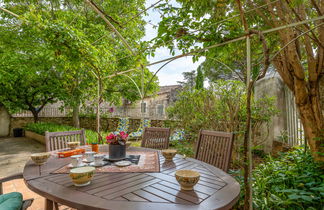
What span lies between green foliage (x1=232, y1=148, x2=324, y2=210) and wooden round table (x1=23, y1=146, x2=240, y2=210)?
95cm

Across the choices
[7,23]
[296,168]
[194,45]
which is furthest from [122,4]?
[296,168]

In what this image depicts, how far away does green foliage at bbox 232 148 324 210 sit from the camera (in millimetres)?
1763

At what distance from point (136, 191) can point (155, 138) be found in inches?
65.1

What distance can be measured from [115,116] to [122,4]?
233 inches

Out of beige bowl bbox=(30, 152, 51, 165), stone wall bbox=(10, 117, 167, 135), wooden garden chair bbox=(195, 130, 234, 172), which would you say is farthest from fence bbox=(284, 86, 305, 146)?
stone wall bbox=(10, 117, 167, 135)

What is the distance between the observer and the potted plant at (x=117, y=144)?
5.60ft

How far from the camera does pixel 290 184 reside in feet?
7.04

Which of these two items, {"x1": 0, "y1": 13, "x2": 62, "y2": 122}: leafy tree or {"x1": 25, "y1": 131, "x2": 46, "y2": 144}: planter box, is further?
{"x1": 25, "y1": 131, "x2": 46, "y2": 144}: planter box

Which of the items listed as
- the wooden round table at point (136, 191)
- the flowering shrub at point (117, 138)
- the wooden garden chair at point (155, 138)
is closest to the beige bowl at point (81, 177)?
the wooden round table at point (136, 191)

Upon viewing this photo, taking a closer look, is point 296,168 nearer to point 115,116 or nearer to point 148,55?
point 148,55

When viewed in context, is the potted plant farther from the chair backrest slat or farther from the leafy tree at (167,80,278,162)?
the leafy tree at (167,80,278,162)

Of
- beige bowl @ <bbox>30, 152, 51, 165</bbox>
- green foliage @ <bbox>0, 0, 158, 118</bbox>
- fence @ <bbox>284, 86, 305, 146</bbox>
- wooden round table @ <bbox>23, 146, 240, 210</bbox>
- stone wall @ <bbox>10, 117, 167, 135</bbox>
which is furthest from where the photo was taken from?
stone wall @ <bbox>10, 117, 167, 135</bbox>

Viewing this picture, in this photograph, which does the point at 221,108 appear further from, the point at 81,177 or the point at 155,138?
the point at 81,177

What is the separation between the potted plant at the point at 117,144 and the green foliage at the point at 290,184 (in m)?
1.48
